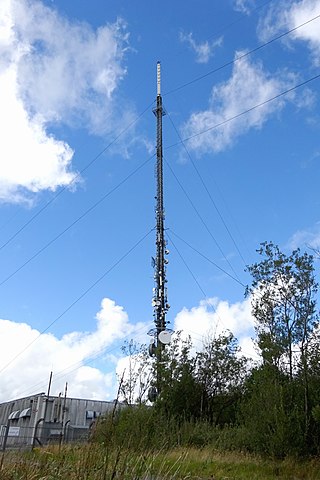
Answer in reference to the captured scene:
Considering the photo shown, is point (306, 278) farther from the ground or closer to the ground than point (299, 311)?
farther from the ground

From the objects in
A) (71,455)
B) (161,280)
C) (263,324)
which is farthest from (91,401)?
(71,455)

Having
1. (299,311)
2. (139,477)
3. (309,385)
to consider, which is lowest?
(139,477)

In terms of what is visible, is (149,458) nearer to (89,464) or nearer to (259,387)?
(89,464)

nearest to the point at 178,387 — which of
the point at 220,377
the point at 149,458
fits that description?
the point at 220,377

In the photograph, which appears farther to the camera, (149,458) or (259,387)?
(259,387)

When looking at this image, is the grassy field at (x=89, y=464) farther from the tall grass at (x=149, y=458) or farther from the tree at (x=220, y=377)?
the tree at (x=220, y=377)

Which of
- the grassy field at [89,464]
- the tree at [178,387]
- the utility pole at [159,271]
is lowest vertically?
the grassy field at [89,464]

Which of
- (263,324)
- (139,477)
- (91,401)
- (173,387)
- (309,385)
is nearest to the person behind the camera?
(139,477)

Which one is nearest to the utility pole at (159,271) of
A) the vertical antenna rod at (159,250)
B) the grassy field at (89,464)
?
the vertical antenna rod at (159,250)

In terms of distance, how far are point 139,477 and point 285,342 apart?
13682mm

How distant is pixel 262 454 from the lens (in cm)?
1360

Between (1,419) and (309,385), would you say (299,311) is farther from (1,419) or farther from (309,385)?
(1,419)

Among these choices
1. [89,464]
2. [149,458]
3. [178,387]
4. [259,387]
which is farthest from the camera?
[178,387]

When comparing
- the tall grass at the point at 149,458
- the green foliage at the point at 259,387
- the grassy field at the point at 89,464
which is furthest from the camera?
the green foliage at the point at 259,387
